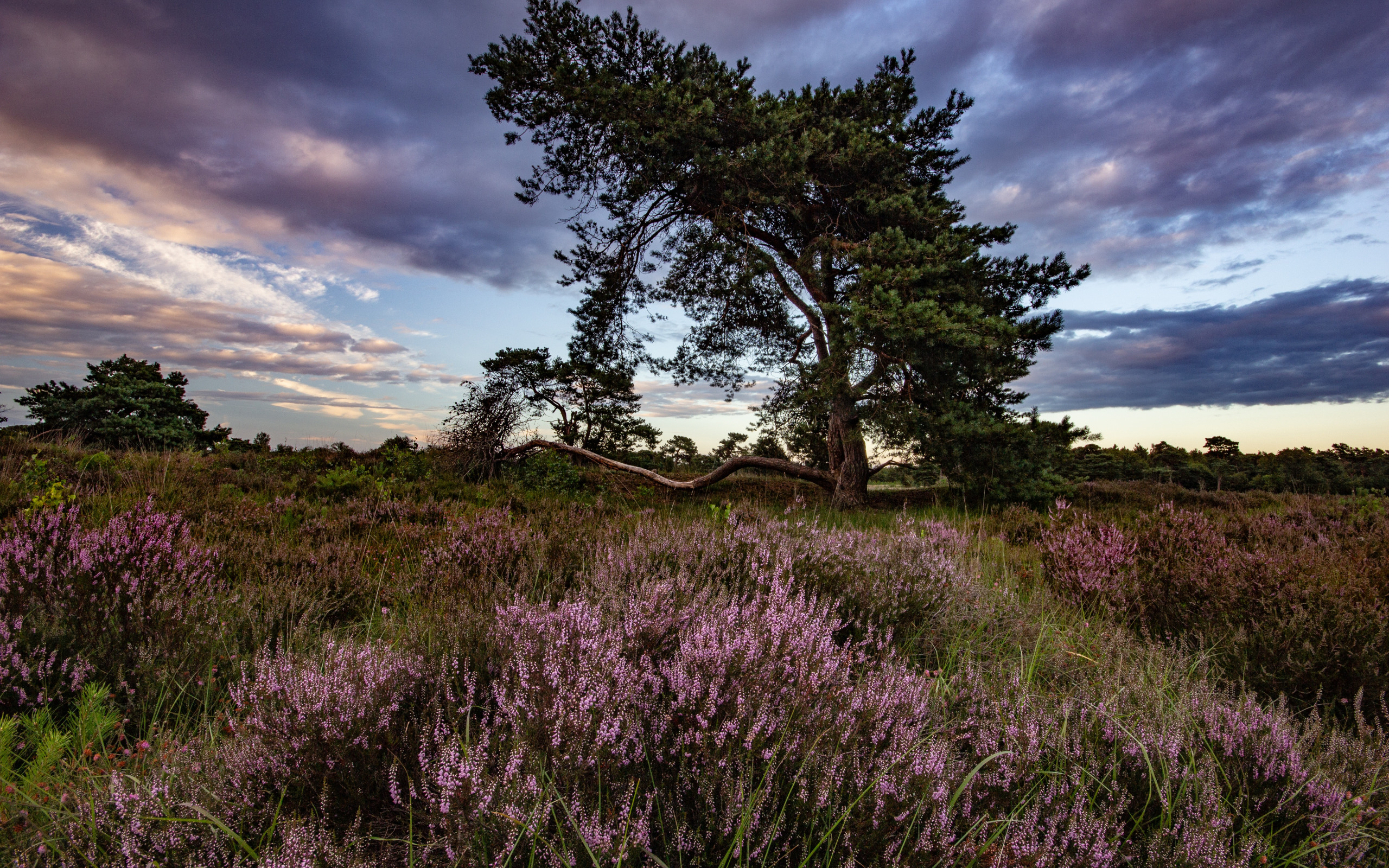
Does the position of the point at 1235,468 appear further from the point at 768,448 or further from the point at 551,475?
the point at 551,475

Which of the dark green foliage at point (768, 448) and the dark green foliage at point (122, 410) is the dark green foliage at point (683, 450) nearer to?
the dark green foliage at point (768, 448)

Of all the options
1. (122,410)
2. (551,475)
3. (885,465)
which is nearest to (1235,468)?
(885,465)

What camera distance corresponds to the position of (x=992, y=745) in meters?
1.76

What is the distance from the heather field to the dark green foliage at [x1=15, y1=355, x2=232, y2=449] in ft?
33.4

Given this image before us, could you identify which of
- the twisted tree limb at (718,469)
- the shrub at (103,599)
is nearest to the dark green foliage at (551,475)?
the twisted tree limb at (718,469)

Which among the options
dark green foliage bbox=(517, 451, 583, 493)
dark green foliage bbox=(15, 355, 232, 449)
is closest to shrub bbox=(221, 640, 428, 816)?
dark green foliage bbox=(517, 451, 583, 493)

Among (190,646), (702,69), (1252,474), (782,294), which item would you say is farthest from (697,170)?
(1252,474)

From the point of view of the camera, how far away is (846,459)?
9.87 meters

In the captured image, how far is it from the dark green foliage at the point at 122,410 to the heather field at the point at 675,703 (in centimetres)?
1018

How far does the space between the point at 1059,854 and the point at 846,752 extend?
1.71 feet

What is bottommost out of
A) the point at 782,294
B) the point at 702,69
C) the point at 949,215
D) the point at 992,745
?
the point at 992,745

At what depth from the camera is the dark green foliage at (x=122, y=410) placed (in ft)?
38.9

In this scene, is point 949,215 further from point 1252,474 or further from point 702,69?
point 1252,474

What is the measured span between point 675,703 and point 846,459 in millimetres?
8621
